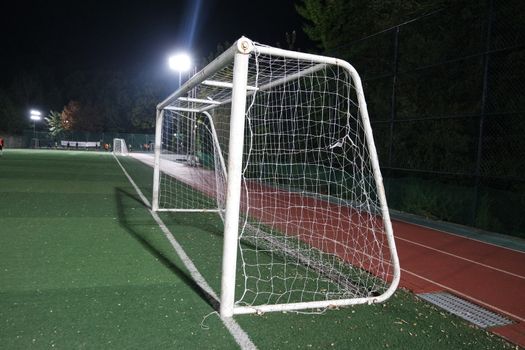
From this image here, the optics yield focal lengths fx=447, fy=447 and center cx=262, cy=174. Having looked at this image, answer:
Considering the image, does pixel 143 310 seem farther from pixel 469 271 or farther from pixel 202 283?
pixel 469 271

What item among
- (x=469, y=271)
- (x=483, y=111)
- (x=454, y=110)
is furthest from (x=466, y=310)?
(x=454, y=110)

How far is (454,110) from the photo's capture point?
11031 millimetres

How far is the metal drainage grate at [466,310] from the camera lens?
428cm

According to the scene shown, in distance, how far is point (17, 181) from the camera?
1403 centimetres

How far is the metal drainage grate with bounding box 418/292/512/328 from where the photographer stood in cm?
428

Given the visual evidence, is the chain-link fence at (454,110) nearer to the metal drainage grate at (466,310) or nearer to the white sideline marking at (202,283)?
the metal drainage grate at (466,310)

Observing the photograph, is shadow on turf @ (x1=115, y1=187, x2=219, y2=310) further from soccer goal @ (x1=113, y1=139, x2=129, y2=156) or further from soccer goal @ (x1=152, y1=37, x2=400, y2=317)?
soccer goal @ (x1=113, y1=139, x2=129, y2=156)

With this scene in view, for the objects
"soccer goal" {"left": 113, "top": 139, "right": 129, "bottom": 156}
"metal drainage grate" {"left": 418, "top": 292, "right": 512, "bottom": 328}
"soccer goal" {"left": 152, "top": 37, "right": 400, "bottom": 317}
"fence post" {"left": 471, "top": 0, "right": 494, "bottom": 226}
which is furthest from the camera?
"soccer goal" {"left": 113, "top": 139, "right": 129, "bottom": 156}

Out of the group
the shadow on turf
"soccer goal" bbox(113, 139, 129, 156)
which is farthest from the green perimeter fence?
the shadow on turf

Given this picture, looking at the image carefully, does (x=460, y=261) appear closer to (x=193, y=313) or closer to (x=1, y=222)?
(x=193, y=313)

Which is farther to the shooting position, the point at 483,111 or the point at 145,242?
the point at 483,111

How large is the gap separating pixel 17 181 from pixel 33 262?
10098 millimetres

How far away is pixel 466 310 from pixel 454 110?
764cm

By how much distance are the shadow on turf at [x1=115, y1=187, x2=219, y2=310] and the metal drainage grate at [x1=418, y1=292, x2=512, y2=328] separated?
235 centimetres
